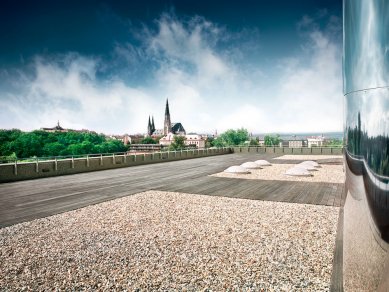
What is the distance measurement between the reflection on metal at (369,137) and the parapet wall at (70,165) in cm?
1694

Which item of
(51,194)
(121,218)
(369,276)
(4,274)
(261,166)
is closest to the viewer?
(369,276)

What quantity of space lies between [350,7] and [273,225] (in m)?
5.41

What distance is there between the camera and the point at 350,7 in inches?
108

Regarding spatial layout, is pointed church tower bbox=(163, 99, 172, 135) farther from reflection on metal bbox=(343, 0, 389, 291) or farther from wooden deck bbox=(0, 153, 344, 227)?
reflection on metal bbox=(343, 0, 389, 291)

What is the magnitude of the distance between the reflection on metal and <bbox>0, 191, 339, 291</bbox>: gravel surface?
210 cm

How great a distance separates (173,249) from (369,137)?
14.3 feet

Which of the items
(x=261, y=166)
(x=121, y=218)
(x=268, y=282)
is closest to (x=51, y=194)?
(x=121, y=218)

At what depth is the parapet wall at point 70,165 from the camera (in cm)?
1469

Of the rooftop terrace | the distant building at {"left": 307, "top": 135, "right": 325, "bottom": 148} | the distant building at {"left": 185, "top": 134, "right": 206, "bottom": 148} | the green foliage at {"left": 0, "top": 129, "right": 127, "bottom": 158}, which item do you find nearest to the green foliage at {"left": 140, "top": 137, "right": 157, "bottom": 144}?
the distant building at {"left": 185, "top": 134, "right": 206, "bottom": 148}

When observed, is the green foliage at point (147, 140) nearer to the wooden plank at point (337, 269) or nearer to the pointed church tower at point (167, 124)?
the pointed church tower at point (167, 124)

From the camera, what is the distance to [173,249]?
5309mm

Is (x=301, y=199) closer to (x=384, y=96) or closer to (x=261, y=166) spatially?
(x=384, y=96)

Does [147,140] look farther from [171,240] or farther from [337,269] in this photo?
[337,269]

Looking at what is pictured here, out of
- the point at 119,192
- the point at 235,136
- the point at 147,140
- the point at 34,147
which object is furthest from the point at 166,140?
the point at 119,192
